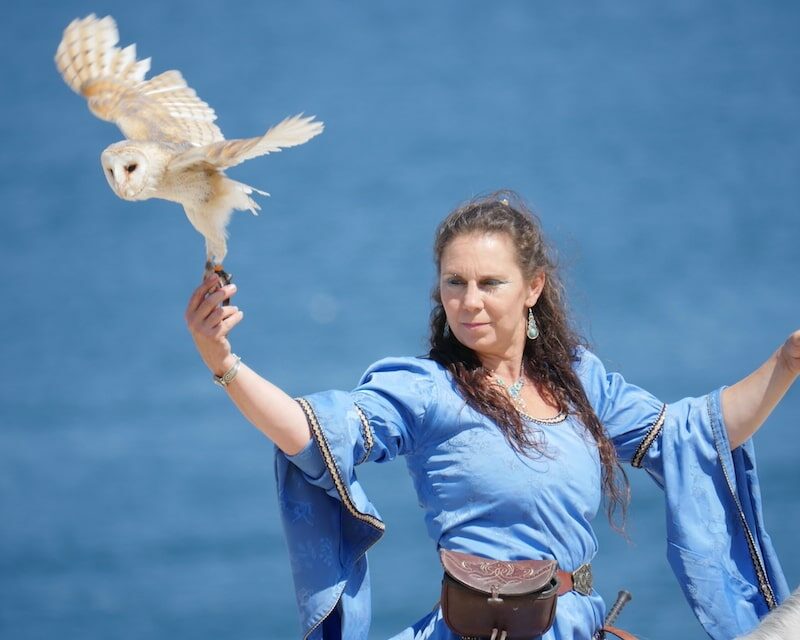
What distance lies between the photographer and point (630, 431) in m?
2.20

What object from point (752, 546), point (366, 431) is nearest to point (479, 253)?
point (366, 431)

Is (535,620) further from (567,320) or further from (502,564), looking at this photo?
(567,320)

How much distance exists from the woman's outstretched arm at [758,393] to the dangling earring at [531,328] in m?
0.33

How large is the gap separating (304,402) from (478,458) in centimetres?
29

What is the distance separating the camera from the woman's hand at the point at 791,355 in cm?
210

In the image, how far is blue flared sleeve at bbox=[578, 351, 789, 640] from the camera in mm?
2176

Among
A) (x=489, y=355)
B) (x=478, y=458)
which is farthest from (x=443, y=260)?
(x=478, y=458)

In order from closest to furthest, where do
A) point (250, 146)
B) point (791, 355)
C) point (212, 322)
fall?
point (250, 146) → point (212, 322) → point (791, 355)

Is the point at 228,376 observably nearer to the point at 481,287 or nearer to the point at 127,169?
the point at 127,169

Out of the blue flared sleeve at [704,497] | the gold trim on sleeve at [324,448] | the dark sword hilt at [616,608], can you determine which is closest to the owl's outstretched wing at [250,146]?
the gold trim on sleeve at [324,448]

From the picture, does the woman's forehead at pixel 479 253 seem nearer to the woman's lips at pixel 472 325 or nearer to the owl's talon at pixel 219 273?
the woman's lips at pixel 472 325

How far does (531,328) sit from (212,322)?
2.08 feet

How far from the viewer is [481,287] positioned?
2.05m

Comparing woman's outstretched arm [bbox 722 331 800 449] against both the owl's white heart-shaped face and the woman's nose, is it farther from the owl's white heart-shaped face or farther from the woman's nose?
the owl's white heart-shaped face
